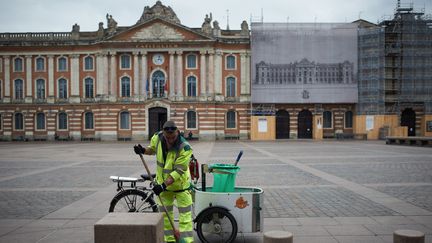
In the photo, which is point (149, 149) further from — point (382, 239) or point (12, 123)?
point (12, 123)

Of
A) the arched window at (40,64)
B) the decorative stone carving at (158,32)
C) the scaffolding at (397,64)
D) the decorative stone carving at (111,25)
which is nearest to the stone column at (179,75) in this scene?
the decorative stone carving at (158,32)

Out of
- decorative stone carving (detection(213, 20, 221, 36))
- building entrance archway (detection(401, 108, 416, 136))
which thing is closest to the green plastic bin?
decorative stone carving (detection(213, 20, 221, 36))

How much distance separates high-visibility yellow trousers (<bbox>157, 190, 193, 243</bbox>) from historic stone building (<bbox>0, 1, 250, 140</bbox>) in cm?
3771

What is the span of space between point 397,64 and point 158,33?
26.2m

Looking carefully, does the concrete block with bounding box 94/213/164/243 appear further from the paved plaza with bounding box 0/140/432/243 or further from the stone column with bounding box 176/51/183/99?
the stone column with bounding box 176/51/183/99

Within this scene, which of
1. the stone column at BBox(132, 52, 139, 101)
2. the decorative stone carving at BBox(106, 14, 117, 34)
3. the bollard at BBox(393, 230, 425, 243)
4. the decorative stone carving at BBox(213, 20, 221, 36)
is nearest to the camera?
the bollard at BBox(393, 230, 425, 243)

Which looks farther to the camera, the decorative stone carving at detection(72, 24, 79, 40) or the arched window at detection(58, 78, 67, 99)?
the arched window at detection(58, 78, 67, 99)

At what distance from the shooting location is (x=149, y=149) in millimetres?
6383

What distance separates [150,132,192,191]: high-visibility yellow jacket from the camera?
5.85 meters

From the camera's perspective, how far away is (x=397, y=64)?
43406 mm

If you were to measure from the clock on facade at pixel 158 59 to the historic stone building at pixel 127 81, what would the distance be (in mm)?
111

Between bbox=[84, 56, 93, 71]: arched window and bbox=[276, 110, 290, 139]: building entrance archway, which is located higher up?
bbox=[84, 56, 93, 71]: arched window

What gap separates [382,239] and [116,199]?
4519 millimetres

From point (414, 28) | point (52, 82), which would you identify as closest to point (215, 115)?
Result: point (52, 82)
